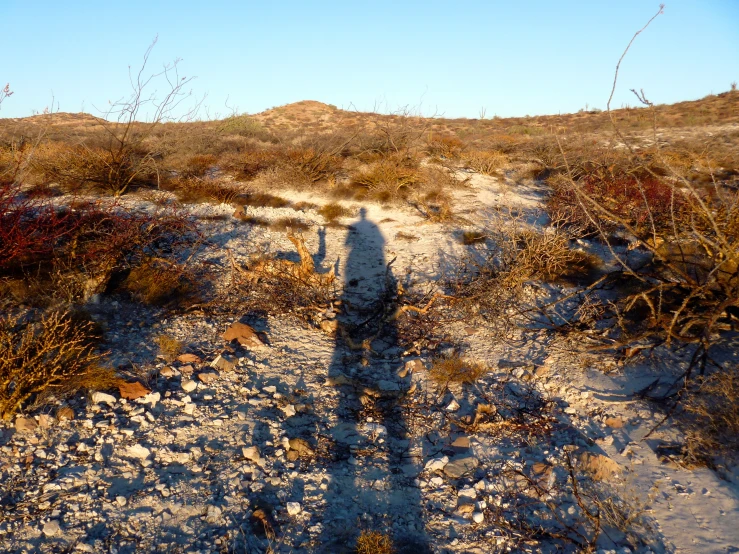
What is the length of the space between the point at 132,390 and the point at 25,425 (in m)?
0.74

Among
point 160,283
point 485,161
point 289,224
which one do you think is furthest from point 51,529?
point 485,161

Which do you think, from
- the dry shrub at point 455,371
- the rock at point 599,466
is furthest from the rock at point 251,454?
→ the rock at point 599,466

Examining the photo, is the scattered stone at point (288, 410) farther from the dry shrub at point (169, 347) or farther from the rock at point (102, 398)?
the rock at point (102, 398)

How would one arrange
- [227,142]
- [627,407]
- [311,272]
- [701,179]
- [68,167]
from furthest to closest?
[227,142] → [701,179] → [68,167] → [311,272] → [627,407]

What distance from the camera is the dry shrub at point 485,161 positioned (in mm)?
13750

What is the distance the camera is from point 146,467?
10.8ft

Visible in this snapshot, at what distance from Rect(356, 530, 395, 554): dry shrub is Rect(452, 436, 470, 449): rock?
1158mm

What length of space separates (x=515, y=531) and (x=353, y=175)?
36.0 feet

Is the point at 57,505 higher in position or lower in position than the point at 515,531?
higher

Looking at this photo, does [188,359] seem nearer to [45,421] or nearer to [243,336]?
[243,336]

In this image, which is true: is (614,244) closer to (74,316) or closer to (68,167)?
(74,316)

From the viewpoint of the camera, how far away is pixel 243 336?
16.9 feet

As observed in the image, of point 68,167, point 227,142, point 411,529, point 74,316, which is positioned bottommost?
point 411,529

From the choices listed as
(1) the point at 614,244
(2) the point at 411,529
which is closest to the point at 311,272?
(2) the point at 411,529
